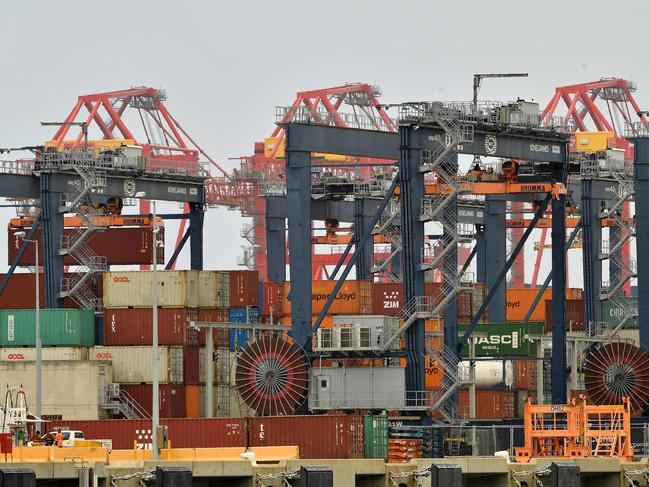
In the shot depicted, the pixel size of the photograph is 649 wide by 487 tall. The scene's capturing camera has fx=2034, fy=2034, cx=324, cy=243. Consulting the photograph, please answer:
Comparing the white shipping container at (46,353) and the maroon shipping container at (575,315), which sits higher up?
the maroon shipping container at (575,315)

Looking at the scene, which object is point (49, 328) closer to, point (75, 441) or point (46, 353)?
point (46, 353)

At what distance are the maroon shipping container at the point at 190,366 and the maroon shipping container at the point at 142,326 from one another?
19.8 inches

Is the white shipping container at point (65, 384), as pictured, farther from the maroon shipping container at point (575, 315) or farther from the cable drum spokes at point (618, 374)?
the maroon shipping container at point (575, 315)

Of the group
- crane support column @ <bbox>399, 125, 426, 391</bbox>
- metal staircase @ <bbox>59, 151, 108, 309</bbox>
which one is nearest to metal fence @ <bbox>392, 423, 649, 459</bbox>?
crane support column @ <bbox>399, 125, 426, 391</bbox>

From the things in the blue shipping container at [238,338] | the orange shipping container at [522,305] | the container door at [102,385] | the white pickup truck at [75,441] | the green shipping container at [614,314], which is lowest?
the white pickup truck at [75,441]

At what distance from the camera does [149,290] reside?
95.9 meters

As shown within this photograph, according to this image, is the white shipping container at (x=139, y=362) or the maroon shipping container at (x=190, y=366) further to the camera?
the maroon shipping container at (x=190, y=366)

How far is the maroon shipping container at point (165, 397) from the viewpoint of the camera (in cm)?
9412

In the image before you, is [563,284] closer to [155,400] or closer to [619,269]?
[619,269]

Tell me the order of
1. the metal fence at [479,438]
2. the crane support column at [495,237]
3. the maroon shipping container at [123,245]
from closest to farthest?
the metal fence at [479,438], the maroon shipping container at [123,245], the crane support column at [495,237]

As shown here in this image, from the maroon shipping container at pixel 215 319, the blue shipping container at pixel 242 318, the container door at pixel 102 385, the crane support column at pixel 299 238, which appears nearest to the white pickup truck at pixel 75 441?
the crane support column at pixel 299 238

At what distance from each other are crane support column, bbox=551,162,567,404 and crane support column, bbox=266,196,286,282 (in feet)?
104

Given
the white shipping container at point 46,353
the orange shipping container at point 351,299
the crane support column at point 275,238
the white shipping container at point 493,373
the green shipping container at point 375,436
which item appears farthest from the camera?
the crane support column at point 275,238

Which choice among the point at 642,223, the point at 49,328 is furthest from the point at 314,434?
the point at 642,223
